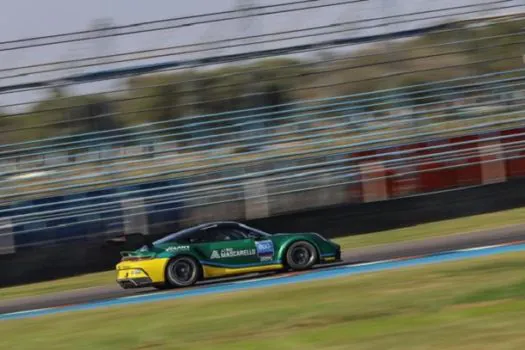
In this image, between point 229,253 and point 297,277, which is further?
point 229,253

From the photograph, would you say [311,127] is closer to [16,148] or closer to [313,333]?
[16,148]

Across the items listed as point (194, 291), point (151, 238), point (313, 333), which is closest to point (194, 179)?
point (151, 238)

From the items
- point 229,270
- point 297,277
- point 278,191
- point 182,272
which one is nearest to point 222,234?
point 229,270

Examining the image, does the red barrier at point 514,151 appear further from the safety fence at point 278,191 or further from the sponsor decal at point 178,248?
the sponsor decal at point 178,248

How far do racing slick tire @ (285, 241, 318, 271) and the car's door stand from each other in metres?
0.43

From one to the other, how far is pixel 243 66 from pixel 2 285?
258 inches

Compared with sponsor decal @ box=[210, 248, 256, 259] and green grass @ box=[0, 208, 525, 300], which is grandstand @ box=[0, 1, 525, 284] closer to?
green grass @ box=[0, 208, 525, 300]

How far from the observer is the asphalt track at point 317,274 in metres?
11.2

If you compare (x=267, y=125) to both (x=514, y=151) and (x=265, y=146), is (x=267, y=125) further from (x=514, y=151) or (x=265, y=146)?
(x=514, y=151)

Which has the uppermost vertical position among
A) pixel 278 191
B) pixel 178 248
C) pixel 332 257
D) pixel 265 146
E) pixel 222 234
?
pixel 265 146

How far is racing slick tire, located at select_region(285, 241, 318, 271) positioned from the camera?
1256cm

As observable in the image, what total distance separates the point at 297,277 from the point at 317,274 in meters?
0.24

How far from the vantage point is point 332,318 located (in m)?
7.06

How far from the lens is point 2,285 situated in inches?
620
